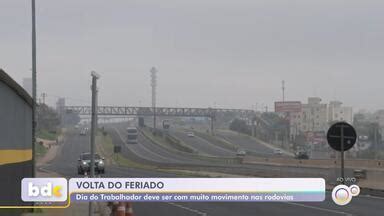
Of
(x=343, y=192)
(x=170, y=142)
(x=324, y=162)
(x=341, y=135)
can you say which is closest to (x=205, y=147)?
(x=170, y=142)

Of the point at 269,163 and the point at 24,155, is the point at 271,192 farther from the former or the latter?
the point at 269,163

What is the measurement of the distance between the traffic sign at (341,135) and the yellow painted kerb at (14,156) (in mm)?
7164

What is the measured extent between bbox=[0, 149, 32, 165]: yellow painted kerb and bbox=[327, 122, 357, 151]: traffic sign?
716cm

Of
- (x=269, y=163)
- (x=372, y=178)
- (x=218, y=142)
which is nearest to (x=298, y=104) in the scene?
(x=218, y=142)

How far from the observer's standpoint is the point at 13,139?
17172 millimetres

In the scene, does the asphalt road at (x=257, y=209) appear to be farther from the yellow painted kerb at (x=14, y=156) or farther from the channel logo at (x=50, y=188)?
the channel logo at (x=50, y=188)

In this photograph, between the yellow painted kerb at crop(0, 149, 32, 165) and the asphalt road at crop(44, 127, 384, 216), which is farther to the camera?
the asphalt road at crop(44, 127, 384, 216)

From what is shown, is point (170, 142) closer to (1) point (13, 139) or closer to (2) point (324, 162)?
(2) point (324, 162)

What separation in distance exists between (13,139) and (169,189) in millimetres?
5845

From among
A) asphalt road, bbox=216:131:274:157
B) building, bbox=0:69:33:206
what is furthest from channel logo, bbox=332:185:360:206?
asphalt road, bbox=216:131:274:157

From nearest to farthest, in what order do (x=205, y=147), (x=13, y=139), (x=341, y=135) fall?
(x=341, y=135) → (x=13, y=139) → (x=205, y=147)

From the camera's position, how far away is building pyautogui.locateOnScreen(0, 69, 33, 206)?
607 inches

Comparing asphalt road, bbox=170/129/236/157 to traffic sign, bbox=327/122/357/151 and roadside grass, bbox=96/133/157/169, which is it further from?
traffic sign, bbox=327/122/357/151

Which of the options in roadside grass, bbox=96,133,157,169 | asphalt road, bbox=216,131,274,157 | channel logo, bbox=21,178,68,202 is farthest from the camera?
asphalt road, bbox=216,131,274,157
